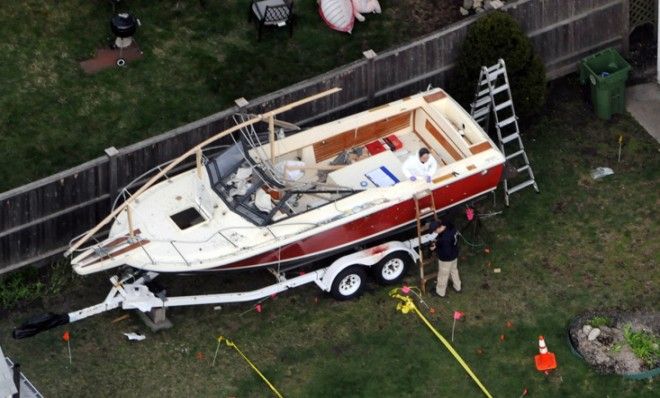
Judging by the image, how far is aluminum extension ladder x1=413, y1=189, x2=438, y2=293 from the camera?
2267cm

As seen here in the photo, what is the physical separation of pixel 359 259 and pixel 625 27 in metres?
7.19

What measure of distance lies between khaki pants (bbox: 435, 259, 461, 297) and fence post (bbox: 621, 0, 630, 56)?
19.9ft

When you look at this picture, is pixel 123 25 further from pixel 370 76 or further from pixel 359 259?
pixel 359 259

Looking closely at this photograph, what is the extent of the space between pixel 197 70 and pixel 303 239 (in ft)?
16.3

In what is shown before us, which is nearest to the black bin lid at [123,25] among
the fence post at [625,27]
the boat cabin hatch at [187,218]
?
the boat cabin hatch at [187,218]

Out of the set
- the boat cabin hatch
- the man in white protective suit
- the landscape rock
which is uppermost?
the man in white protective suit

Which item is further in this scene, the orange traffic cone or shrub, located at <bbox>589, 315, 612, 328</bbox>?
shrub, located at <bbox>589, 315, 612, 328</bbox>

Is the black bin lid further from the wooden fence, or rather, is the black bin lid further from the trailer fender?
the trailer fender

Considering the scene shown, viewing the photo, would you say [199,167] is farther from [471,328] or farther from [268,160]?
[471,328]

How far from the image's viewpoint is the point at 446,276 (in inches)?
895

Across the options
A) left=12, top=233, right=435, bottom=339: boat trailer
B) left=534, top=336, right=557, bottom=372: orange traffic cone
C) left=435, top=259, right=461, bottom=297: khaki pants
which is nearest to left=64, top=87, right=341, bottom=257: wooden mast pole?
left=12, top=233, right=435, bottom=339: boat trailer

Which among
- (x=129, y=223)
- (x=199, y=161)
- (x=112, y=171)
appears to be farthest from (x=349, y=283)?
(x=112, y=171)

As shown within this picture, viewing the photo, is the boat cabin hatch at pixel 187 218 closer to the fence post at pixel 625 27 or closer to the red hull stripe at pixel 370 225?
the red hull stripe at pixel 370 225

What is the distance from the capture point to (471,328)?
74.0ft
